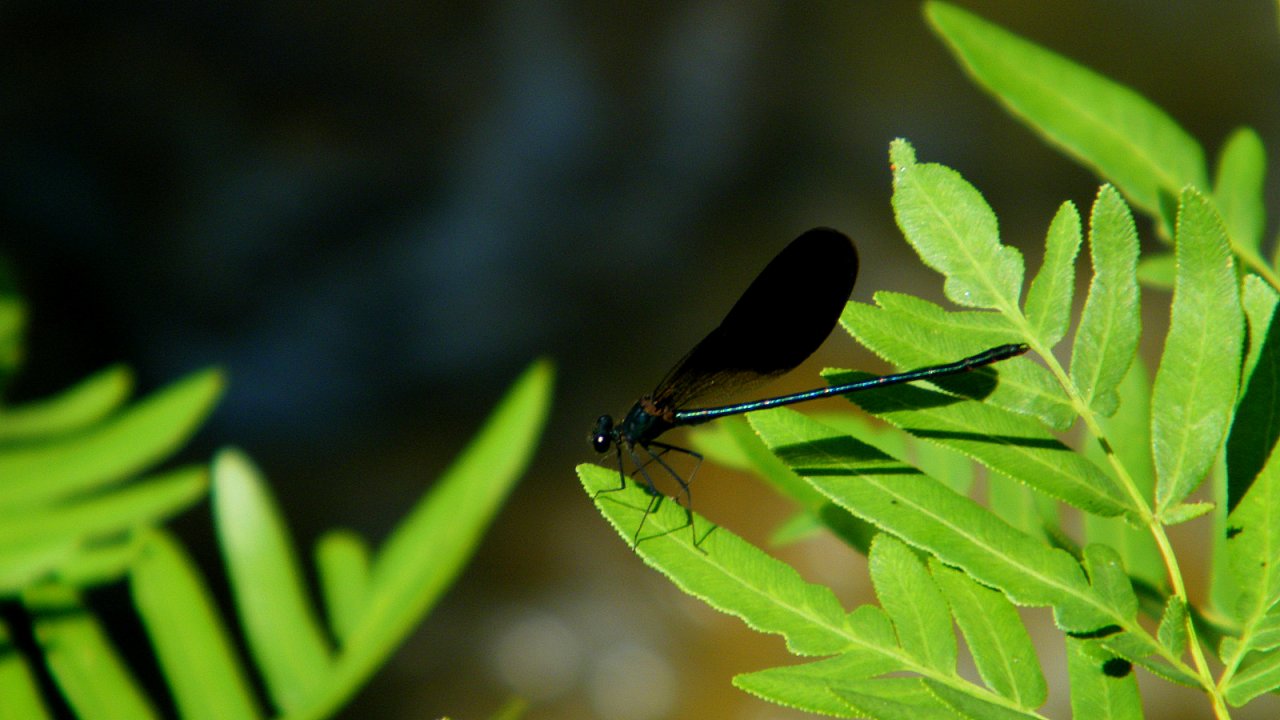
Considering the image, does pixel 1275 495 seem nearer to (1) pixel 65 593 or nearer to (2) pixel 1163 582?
(2) pixel 1163 582

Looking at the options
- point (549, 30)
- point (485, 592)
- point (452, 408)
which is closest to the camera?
point (485, 592)

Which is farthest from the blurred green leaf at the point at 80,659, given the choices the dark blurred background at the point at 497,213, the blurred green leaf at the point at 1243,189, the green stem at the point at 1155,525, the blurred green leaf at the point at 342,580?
the dark blurred background at the point at 497,213

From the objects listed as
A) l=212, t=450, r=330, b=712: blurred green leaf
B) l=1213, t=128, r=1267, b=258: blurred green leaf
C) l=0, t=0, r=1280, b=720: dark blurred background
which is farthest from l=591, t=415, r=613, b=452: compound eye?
l=0, t=0, r=1280, b=720: dark blurred background

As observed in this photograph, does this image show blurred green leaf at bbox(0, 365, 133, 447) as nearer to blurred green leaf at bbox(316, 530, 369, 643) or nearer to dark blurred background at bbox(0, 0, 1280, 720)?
blurred green leaf at bbox(316, 530, 369, 643)

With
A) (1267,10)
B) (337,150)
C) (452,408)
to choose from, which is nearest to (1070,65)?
(452,408)

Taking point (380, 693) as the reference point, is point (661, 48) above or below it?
above

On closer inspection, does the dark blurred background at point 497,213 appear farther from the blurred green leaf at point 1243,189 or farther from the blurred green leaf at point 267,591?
the blurred green leaf at point 1243,189
